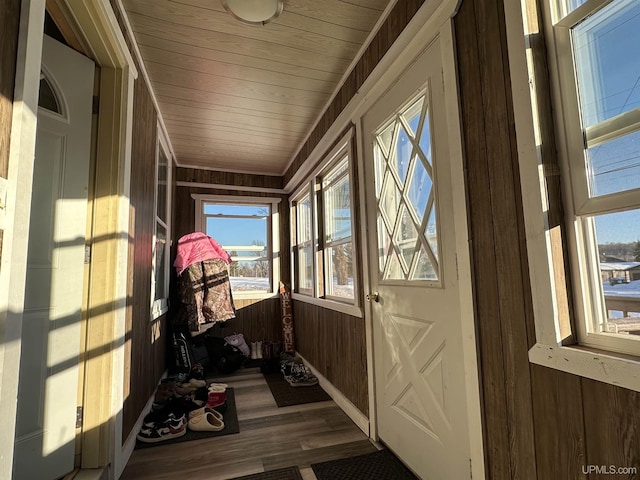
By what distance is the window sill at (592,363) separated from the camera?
2.64 feet

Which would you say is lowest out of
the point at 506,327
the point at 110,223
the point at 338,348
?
the point at 338,348

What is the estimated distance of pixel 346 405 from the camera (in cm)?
255

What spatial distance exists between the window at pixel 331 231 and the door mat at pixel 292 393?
0.85m

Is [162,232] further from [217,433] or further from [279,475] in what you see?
[279,475]

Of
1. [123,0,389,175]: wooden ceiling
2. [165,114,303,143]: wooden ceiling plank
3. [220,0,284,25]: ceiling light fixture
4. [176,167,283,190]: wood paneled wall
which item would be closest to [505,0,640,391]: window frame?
[123,0,389,175]: wooden ceiling

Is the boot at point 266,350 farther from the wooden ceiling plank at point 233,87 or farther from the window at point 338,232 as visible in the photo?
the wooden ceiling plank at point 233,87

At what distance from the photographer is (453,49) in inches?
55.6

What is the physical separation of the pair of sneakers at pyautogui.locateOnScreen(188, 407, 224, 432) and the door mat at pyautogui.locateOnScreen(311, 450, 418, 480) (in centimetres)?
83

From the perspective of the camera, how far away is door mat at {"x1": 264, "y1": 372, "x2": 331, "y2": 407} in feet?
9.25

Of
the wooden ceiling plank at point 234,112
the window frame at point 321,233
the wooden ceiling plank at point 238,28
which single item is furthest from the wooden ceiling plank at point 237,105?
the wooden ceiling plank at point 238,28

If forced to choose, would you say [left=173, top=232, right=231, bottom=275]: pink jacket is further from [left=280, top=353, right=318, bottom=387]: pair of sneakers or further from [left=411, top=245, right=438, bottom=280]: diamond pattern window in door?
[left=411, top=245, right=438, bottom=280]: diamond pattern window in door

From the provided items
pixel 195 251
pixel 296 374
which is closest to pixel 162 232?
pixel 195 251

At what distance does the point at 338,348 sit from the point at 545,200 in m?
2.13

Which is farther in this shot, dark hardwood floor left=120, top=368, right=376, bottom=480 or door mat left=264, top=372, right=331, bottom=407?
door mat left=264, top=372, right=331, bottom=407
